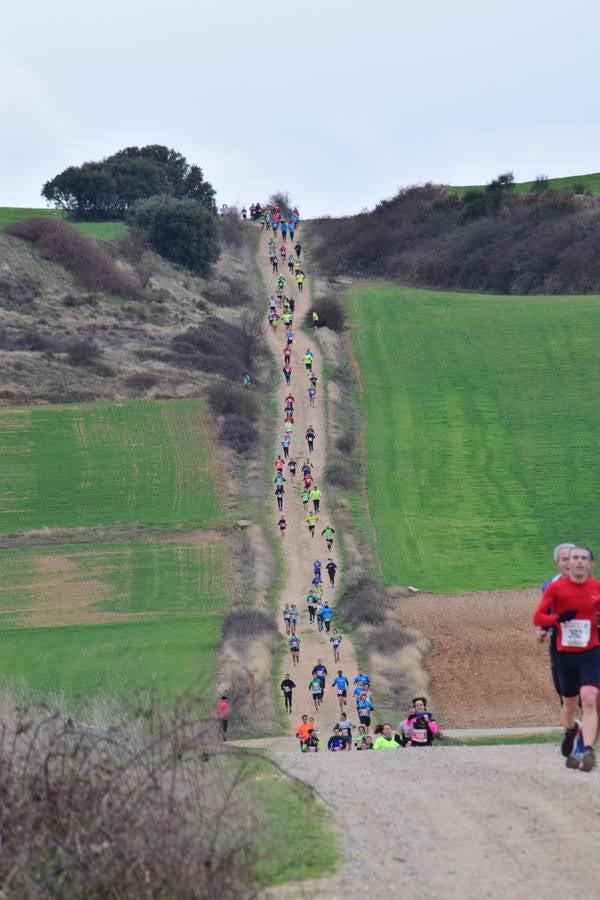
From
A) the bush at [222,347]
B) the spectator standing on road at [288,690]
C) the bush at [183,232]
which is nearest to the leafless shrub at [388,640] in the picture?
the spectator standing on road at [288,690]

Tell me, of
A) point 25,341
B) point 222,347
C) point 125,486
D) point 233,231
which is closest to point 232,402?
point 125,486

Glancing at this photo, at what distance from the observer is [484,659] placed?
36281 mm

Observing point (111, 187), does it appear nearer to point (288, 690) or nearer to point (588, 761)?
point (288, 690)

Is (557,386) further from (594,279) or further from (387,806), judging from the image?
(387,806)

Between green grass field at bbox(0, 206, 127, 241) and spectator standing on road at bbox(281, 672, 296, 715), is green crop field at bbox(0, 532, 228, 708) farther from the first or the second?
green grass field at bbox(0, 206, 127, 241)

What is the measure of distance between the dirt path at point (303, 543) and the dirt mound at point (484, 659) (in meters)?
2.14

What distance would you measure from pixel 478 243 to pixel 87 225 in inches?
1071

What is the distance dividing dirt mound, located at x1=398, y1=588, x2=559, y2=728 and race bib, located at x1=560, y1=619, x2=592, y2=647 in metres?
18.2

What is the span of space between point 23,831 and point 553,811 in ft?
14.2

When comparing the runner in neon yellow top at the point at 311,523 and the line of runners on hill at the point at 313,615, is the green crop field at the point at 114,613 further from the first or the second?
the runner in neon yellow top at the point at 311,523

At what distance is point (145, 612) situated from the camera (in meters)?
40.2

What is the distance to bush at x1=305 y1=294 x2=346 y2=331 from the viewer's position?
246 feet

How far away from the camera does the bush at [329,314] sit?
74.9m


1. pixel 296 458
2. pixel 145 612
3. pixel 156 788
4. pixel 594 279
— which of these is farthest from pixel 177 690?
pixel 594 279
